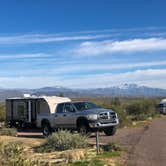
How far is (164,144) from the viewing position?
20.6m

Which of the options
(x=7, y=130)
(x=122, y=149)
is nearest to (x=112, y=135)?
(x=7, y=130)

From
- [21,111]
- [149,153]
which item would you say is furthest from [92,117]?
[21,111]

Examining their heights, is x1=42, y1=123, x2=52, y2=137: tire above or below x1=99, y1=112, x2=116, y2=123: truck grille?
below

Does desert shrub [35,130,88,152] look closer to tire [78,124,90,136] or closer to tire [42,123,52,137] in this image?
tire [78,124,90,136]

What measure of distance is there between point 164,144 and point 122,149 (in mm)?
2512

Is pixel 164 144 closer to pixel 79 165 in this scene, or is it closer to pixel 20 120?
pixel 79 165

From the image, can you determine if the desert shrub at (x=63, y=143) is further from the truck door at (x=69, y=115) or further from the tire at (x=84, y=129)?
the truck door at (x=69, y=115)

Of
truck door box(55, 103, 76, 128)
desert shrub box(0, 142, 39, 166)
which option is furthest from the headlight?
desert shrub box(0, 142, 39, 166)

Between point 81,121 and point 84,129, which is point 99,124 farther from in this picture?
point 81,121

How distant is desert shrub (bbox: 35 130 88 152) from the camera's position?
18.7m

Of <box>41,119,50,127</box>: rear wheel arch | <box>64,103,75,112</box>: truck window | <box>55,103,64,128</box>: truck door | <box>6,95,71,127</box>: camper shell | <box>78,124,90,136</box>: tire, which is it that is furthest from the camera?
<box>6,95,71,127</box>: camper shell

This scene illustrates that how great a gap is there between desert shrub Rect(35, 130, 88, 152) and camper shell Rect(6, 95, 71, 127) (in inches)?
520

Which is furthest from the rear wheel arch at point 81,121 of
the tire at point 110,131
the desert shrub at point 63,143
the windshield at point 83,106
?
the desert shrub at point 63,143

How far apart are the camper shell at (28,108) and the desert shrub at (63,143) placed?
13199 mm
